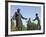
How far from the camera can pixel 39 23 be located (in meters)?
Answer: 2.06

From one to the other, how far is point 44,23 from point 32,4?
0.46 m

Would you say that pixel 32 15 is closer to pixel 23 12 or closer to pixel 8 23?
pixel 23 12

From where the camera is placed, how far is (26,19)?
2004mm

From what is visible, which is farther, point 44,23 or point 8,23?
point 44,23
